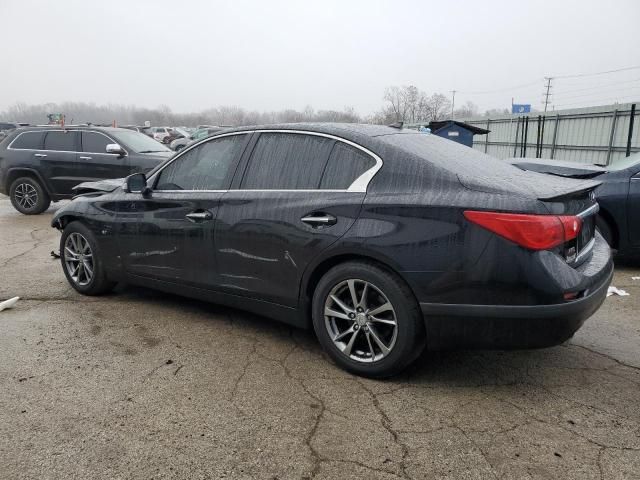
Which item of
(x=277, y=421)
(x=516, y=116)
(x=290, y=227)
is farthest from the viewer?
(x=516, y=116)

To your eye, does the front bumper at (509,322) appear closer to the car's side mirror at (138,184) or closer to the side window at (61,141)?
the car's side mirror at (138,184)

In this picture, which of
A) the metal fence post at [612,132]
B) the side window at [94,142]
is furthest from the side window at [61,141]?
the metal fence post at [612,132]

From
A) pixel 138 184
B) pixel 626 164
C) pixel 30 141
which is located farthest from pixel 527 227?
pixel 30 141

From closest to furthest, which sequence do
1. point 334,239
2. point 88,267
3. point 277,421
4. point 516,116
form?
point 277,421 → point 334,239 → point 88,267 → point 516,116

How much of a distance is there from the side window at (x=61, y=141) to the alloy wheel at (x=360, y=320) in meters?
8.99

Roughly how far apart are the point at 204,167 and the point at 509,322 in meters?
2.55

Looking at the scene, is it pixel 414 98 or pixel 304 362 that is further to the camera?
pixel 414 98

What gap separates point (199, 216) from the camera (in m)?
4.04

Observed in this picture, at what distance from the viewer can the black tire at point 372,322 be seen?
3.08m

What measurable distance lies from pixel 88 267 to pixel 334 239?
2.81m

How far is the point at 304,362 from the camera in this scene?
360 cm

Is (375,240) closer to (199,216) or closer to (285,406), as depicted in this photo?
(285,406)

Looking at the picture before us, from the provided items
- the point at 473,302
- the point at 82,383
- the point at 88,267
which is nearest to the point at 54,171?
the point at 88,267

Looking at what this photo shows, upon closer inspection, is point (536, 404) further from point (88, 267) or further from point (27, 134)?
point (27, 134)
